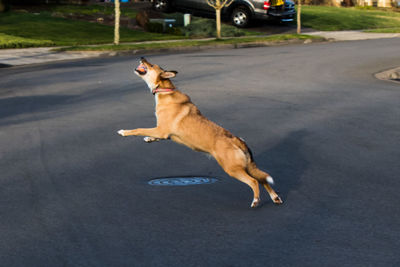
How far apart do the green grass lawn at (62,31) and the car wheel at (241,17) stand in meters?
5.00

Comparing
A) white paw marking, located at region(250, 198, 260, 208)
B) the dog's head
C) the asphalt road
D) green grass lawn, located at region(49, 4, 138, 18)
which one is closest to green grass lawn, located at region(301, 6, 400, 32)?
green grass lawn, located at region(49, 4, 138, 18)

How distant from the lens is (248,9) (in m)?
35.8

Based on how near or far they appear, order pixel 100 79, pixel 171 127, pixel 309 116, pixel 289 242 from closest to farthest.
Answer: pixel 289 242
pixel 171 127
pixel 309 116
pixel 100 79

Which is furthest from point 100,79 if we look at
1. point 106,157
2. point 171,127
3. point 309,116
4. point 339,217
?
point 339,217

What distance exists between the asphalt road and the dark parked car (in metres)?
19.5

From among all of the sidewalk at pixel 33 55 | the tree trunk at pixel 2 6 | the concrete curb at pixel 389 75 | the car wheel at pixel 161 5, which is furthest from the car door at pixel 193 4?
the concrete curb at pixel 389 75

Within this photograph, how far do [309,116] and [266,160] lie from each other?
337cm

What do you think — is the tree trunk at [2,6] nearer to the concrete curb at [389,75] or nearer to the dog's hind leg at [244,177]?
the concrete curb at [389,75]

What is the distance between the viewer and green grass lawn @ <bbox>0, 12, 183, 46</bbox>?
1172 inches

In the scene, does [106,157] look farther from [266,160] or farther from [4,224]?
[4,224]

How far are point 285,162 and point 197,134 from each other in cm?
227

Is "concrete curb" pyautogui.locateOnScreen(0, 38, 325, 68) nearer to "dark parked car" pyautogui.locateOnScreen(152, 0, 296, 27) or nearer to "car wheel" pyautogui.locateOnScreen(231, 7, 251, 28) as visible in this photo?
"dark parked car" pyautogui.locateOnScreen(152, 0, 296, 27)

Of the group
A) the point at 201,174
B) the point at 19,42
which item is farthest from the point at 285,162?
the point at 19,42

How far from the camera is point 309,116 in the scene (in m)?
12.0
